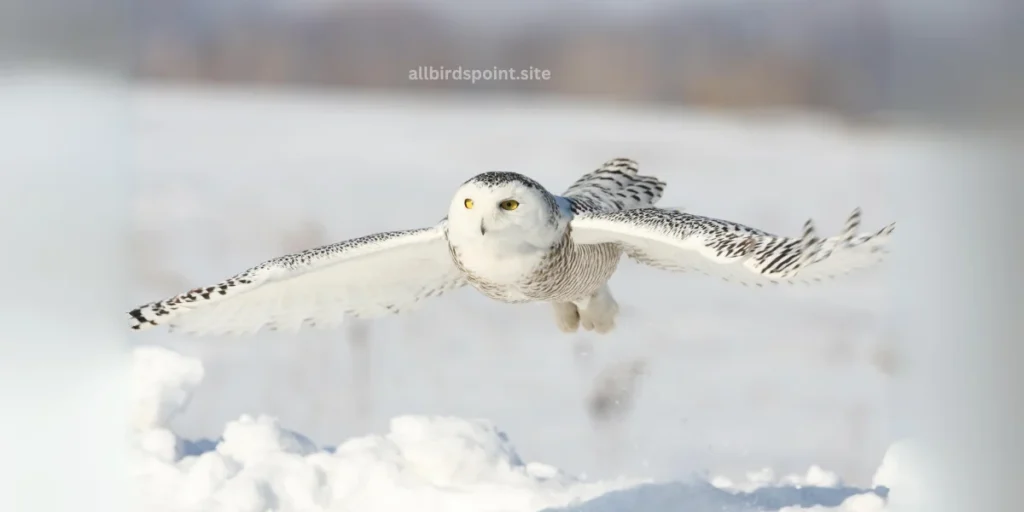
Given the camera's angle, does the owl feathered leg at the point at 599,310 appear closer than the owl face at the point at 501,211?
No

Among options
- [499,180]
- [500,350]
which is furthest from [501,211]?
[500,350]

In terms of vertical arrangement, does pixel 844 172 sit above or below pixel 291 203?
above

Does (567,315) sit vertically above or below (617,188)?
below

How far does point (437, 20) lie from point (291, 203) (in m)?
0.50

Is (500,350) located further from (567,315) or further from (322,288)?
(322,288)

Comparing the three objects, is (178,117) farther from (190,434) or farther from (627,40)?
(627,40)

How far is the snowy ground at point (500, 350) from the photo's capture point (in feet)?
6.29

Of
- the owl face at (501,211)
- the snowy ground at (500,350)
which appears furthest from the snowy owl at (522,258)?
the snowy ground at (500,350)

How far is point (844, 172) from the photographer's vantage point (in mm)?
1917

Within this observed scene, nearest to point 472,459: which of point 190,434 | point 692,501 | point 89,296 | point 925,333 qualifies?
point 692,501

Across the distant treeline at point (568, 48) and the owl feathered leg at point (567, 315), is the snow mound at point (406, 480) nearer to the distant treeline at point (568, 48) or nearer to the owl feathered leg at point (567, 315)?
the owl feathered leg at point (567, 315)

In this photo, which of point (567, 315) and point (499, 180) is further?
point (567, 315)

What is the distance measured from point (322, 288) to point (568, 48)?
72 centimetres

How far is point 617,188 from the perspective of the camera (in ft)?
5.50
